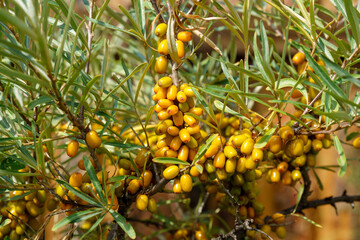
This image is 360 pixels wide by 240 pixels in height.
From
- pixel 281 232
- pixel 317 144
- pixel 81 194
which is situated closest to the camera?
pixel 81 194

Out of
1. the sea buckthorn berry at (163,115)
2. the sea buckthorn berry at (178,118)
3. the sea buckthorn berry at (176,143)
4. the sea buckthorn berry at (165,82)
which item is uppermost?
the sea buckthorn berry at (165,82)

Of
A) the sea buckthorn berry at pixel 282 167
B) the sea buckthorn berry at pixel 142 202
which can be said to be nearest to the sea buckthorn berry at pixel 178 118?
the sea buckthorn berry at pixel 142 202

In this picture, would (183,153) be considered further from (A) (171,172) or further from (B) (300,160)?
(B) (300,160)

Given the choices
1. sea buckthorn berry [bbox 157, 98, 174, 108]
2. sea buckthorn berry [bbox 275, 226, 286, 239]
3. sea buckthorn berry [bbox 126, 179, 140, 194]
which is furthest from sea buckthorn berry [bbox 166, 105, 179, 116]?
sea buckthorn berry [bbox 275, 226, 286, 239]

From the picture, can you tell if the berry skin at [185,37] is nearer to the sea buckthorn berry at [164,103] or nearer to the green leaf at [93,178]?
the sea buckthorn berry at [164,103]

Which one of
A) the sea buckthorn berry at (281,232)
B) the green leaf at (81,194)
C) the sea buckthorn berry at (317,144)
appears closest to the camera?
the green leaf at (81,194)

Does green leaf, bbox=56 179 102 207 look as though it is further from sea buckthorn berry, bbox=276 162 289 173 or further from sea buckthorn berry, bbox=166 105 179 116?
sea buckthorn berry, bbox=276 162 289 173

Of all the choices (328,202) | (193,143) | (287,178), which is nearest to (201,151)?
(193,143)
